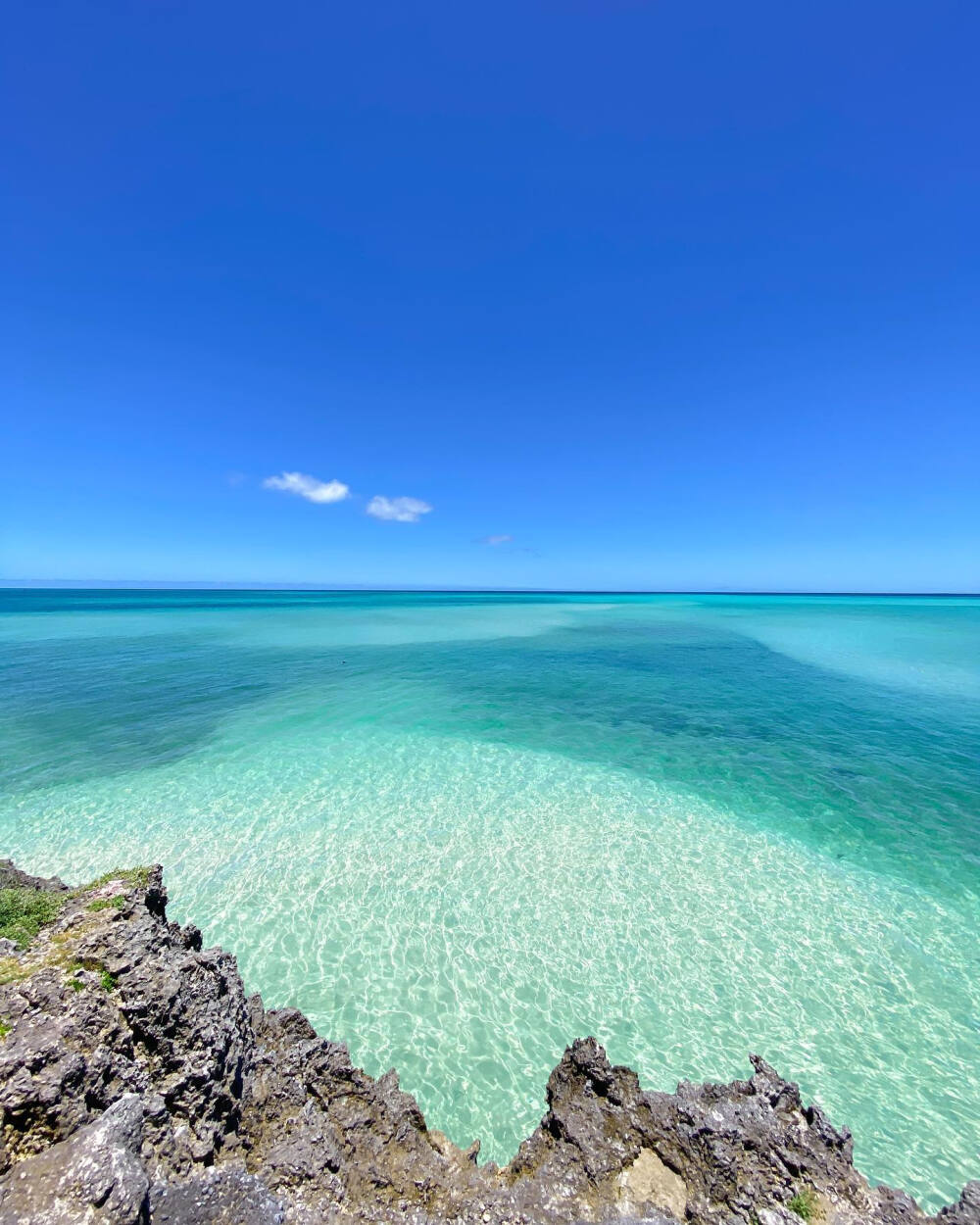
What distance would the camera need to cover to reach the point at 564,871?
9156 millimetres

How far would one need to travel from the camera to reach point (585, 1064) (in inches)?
172

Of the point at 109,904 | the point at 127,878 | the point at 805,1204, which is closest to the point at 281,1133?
the point at 109,904

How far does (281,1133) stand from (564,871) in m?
6.33

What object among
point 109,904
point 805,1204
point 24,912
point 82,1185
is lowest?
point 805,1204

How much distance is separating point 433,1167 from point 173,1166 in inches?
74.0

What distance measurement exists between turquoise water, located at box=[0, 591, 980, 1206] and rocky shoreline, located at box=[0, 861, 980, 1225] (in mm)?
1856

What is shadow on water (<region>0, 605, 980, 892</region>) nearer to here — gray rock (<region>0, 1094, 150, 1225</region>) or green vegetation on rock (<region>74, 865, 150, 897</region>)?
green vegetation on rock (<region>74, 865, 150, 897</region>)

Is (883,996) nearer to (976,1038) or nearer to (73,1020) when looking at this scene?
(976,1038)

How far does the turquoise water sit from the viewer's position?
5891mm

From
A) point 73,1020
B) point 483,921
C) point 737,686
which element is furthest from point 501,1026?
point 737,686

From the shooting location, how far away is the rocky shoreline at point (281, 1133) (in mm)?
2871

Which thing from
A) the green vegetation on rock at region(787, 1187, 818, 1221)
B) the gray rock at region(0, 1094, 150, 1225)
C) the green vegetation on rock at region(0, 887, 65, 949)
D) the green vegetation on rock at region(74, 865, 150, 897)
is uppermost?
the gray rock at region(0, 1094, 150, 1225)

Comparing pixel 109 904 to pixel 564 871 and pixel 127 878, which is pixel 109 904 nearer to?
pixel 127 878

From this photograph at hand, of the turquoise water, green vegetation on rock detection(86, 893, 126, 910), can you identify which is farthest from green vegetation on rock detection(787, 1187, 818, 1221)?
green vegetation on rock detection(86, 893, 126, 910)
